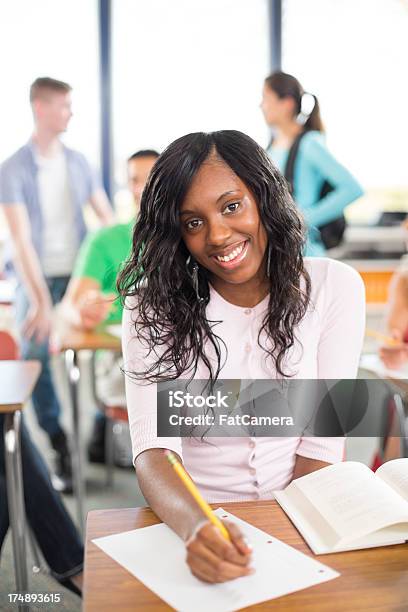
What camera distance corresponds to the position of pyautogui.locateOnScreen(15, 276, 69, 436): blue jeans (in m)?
3.06

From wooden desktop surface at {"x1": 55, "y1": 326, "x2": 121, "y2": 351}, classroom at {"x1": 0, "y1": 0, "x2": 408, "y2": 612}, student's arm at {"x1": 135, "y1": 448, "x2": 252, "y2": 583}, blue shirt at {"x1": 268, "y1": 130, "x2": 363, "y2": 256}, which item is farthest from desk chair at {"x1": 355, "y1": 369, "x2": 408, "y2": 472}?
student's arm at {"x1": 135, "y1": 448, "x2": 252, "y2": 583}

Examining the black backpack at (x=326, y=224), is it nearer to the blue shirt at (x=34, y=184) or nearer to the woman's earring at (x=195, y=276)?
the blue shirt at (x=34, y=184)

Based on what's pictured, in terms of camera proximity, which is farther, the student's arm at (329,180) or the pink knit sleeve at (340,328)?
the student's arm at (329,180)

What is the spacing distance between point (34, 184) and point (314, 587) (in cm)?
268

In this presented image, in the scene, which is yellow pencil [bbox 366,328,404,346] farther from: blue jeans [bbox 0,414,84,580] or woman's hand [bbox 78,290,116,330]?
blue jeans [bbox 0,414,84,580]

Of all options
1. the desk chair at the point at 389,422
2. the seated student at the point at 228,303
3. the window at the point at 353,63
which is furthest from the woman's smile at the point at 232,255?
the window at the point at 353,63

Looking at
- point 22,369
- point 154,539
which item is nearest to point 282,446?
point 154,539

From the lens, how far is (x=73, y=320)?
258cm

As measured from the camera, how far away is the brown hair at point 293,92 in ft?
9.88

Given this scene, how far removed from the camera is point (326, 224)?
305cm

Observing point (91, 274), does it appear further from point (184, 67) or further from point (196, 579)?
point (184, 67)

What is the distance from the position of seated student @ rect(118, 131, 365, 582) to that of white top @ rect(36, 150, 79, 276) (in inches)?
80.9

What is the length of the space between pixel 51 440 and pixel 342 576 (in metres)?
2.26

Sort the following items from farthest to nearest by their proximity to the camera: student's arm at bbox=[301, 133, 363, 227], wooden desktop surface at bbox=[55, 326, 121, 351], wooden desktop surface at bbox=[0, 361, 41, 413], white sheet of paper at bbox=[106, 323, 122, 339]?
student's arm at bbox=[301, 133, 363, 227]
white sheet of paper at bbox=[106, 323, 122, 339]
wooden desktop surface at bbox=[55, 326, 121, 351]
wooden desktop surface at bbox=[0, 361, 41, 413]
